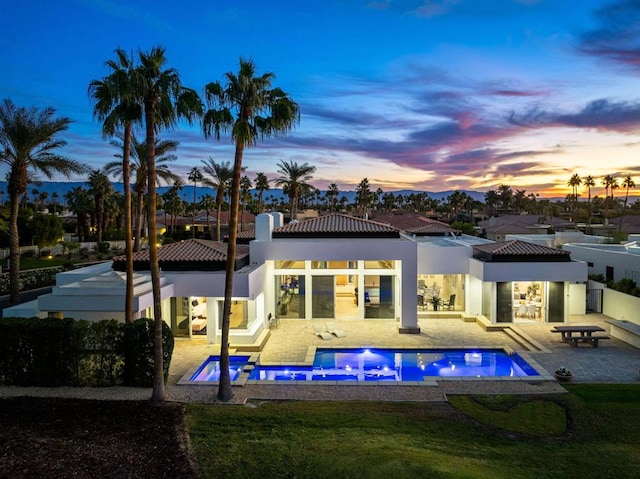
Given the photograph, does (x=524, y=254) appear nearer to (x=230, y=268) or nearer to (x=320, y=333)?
(x=320, y=333)

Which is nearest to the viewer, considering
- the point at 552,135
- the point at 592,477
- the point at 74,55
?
the point at 592,477

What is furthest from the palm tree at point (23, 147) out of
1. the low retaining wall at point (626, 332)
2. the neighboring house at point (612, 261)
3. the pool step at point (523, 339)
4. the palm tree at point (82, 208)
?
the palm tree at point (82, 208)

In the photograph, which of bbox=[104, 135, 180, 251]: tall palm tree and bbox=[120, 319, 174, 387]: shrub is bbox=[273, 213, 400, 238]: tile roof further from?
bbox=[104, 135, 180, 251]: tall palm tree

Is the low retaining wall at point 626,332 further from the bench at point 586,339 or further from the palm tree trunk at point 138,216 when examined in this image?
the palm tree trunk at point 138,216

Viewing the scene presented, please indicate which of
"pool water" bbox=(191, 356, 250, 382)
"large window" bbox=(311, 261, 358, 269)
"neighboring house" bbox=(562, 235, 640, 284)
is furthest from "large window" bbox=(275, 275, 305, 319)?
"neighboring house" bbox=(562, 235, 640, 284)

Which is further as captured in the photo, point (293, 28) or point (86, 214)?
point (86, 214)

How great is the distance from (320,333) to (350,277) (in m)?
4.62

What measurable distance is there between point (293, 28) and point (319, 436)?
22.3 metres

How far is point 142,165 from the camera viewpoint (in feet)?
96.0

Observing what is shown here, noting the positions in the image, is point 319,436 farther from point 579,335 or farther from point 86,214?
point 86,214

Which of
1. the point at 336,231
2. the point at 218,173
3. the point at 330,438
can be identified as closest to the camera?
the point at 330,438

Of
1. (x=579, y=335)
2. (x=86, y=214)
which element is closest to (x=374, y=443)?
(x=579, y=335)

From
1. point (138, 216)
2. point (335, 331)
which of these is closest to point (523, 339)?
point (335, 331)

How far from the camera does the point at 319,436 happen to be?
396 inches
